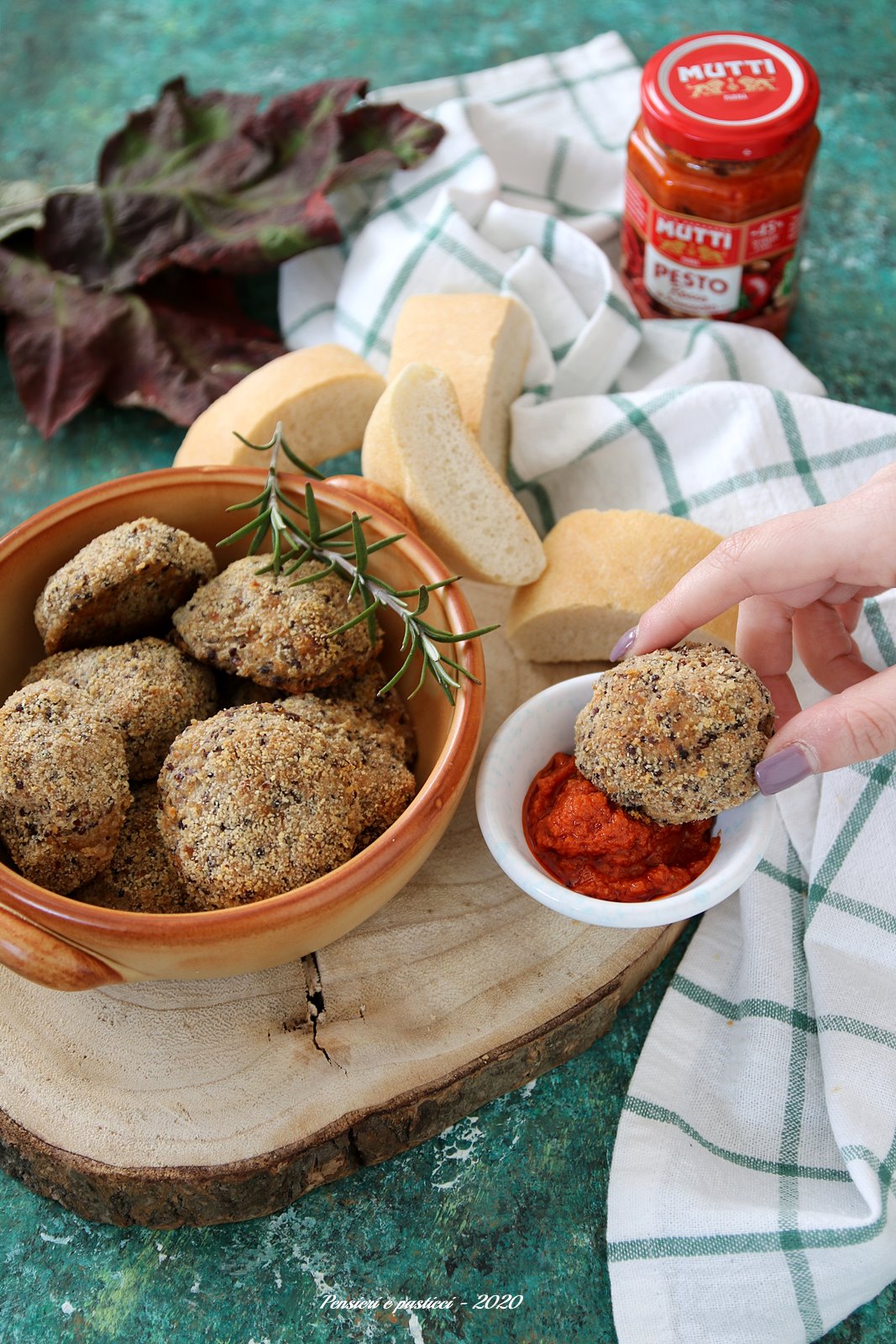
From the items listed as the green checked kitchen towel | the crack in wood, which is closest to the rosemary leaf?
the crack in wood

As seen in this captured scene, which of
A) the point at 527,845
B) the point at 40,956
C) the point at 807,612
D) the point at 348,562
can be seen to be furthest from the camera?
the point at 807,612

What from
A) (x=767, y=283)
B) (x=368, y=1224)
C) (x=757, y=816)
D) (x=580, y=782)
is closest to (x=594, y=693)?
(x=580, y=782)

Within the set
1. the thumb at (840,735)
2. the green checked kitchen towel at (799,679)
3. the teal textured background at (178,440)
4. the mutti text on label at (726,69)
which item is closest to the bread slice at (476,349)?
the green checked kitchen towel at (799,679)

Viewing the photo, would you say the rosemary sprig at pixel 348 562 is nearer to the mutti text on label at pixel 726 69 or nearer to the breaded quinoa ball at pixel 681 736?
the breaded quinoa ball at pixel 681 736

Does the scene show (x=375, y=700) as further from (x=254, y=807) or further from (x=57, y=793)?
(x=57, y=793)

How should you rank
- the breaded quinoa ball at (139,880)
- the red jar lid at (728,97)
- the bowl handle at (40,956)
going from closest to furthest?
the bowl handle at (40,956), the breaded quinoa ball at (139,880), the red jar lid at (728,97)

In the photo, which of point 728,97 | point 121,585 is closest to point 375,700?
point 121,585

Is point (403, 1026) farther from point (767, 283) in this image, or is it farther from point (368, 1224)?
point (767, 283)
